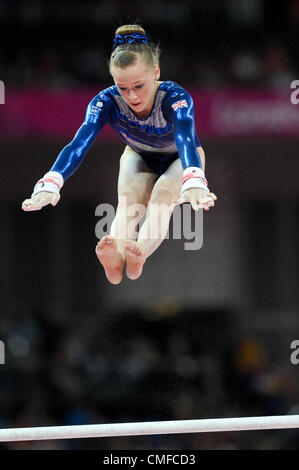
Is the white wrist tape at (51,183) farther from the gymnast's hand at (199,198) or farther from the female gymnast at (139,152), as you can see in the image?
the gymnast's hand at (199,198)

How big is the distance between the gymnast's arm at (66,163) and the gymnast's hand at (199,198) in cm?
51

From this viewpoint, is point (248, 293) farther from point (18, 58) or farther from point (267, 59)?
point (18, 58)

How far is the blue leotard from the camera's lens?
2832mm

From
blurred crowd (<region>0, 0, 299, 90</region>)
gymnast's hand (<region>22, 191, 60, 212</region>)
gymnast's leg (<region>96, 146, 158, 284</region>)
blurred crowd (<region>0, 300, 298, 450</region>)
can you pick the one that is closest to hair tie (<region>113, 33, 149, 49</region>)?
gymnast's leg (<region>96, 146, 158, 284</region>)

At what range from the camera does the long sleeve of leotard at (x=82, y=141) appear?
9.41 ft

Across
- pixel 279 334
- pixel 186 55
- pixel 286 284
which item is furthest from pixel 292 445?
pixel 186 55

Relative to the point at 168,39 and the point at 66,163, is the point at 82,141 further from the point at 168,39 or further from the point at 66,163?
the point at 168,39

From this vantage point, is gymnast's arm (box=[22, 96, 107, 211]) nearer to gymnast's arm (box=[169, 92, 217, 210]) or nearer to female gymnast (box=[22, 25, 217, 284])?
female gymnast (box=[22, 25, 217, 284])

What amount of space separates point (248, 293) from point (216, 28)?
1.63 metres

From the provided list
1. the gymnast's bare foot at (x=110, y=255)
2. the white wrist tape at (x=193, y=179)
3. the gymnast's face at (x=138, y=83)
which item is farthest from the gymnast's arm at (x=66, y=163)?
the white wrist tape at (x=193, y=179)

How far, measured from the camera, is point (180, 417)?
4.33 m

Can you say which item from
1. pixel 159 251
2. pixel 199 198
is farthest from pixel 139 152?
pixel 159 251

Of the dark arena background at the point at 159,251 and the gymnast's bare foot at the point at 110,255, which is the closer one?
the gymnast's bare foot at the point at 110,255

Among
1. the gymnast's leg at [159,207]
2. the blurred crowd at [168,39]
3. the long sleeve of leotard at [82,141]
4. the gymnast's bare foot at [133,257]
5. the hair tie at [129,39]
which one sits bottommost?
the gymnast's bare foot at [133,257]
